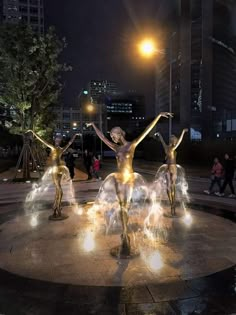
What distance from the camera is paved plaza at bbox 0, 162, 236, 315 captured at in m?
4.64

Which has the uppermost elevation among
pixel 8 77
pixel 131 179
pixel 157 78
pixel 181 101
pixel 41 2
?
pixel 41 2

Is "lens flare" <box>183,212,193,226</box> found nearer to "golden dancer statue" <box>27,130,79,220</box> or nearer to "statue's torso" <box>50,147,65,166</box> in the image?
"golden dancer statue" <box>27,130,79,220</box>

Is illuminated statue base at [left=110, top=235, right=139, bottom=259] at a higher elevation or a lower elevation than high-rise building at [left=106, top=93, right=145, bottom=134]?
lower

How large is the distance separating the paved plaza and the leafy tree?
A: 12750mm

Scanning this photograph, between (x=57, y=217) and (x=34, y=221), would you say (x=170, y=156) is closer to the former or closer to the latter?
(x=57, y=217)

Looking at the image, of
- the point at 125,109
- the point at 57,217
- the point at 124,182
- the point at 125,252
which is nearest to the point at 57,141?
the point at 57,217

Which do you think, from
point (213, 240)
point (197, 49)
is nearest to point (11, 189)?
point (213, 240)

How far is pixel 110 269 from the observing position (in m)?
5.97

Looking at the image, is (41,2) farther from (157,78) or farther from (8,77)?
(8,77)

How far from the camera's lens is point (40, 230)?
8.71 meters

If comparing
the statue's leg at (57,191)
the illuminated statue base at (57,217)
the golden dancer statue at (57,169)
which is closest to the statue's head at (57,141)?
the golden dancer statue at (57,169)

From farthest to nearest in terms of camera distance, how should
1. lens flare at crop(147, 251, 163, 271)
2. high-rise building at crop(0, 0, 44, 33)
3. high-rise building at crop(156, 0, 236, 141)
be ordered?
high-rise building at crop(0, 0, 44, 33)
high-rise building at crop(156, 0, 236, 141)
lens flare at crop(147, 251, 163, 271)

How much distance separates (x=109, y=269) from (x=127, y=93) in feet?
493

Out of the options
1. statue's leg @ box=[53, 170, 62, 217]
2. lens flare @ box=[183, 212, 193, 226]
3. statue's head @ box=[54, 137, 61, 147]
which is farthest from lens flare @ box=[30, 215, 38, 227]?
lens flare @ box=[183, 212, 193, 226]
